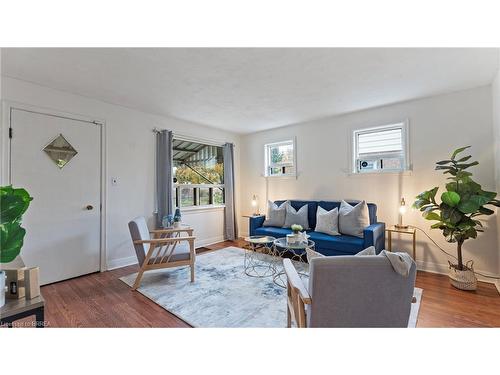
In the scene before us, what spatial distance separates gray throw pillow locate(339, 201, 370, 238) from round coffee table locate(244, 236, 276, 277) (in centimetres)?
110

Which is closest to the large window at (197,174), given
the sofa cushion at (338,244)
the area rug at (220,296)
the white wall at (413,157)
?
the white wall at (413,157)

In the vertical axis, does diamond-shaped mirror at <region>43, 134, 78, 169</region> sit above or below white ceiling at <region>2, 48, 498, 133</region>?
below

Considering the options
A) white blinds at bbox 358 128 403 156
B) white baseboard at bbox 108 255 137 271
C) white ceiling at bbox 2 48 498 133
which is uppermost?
white ceiling at bbox 2 48 498 133

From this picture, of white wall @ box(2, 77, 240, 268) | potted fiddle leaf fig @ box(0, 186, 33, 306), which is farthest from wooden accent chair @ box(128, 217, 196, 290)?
potted fiddle leaf fig @ box(0, 186, 33, 306)

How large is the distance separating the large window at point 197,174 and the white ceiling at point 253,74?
1.06m

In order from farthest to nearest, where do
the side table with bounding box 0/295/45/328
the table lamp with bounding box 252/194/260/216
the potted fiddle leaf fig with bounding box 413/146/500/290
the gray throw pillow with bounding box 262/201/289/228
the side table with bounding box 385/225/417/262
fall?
the table lamp with bounding box 252/194/260/216 → the gray throw pillow with bounding box 262/201/289/228 → the side table with bounding box 385/225/417/262 → the potted fiddle leaf fig with bounding box 413/146/500/290 → the side table with bounding box 0/295/45/328

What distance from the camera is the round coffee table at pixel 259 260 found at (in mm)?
3049

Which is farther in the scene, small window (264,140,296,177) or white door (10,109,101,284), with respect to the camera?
small window (264,140,296,177)

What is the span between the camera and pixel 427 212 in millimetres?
2691

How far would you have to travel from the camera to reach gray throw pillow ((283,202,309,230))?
385cm

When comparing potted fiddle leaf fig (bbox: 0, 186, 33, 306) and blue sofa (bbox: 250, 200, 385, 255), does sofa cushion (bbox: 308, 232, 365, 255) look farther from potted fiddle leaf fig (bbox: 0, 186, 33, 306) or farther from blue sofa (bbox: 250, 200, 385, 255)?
potted fiddle leaf fig (bbox: 0, 186, 33, 306)

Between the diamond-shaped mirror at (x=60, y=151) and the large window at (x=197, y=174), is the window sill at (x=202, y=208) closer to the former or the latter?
the large window at (x=197, y=174)
